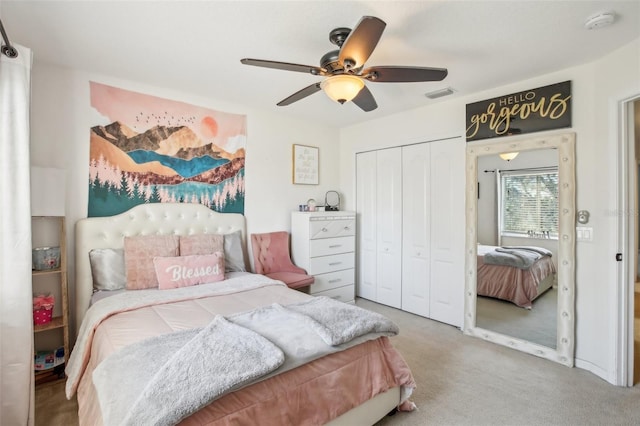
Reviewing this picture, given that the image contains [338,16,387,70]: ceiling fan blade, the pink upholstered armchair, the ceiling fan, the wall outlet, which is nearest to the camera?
[338,16,387,70]: ceiling fan blade

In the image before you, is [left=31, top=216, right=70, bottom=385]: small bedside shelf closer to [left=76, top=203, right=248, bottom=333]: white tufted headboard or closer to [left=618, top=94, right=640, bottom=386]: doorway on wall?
[left=76, top=203, right=248, bottom=333]: white tufted headboard

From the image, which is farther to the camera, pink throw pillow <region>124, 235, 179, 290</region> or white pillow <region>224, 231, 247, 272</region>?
white pillow <region>224, 231, 247, 272</region>

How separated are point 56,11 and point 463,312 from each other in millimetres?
4019

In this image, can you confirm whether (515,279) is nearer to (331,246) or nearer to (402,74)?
(331,246)

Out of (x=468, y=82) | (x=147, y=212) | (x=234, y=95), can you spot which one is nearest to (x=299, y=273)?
(x=147, y=212)

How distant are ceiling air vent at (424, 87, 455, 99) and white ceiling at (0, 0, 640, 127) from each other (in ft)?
0.57

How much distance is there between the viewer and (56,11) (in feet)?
6.06

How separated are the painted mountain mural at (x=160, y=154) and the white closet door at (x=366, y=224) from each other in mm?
1651

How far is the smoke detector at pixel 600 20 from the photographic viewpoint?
184 centimetres

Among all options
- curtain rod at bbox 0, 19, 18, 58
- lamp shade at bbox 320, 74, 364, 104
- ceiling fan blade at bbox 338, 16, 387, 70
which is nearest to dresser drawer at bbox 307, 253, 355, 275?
lamp shade at bbox 320, 74, 364, 104

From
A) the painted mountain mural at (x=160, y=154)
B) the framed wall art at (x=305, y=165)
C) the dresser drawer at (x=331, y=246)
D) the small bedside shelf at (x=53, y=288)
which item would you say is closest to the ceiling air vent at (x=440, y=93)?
the framed wall art at (x=305, y=165)

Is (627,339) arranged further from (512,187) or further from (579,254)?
(512,187)

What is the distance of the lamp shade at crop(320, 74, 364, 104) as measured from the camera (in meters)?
1.90

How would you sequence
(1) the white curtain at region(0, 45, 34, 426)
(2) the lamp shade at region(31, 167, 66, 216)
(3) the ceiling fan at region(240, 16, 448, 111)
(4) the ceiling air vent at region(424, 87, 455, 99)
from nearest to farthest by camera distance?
(3) the ceiling fan at region(240, 16, 448, 111), (1) the white curtain at region(0, 45, 34, 426), (2) the lamp shade at region(31, 167, 66, 216), (4) the ceiling air vent at region(424, 87, 455, 99)
